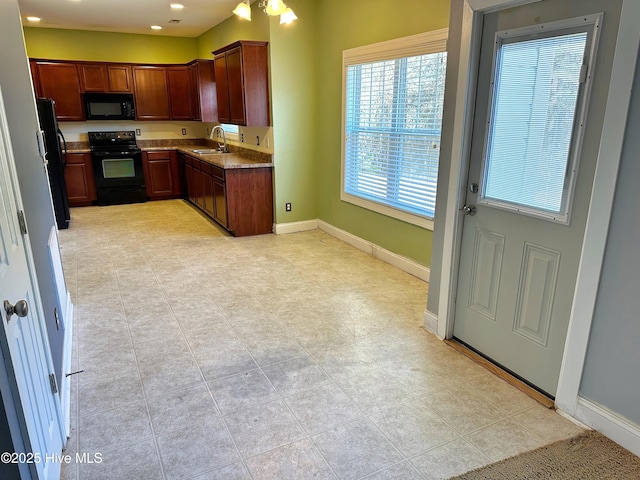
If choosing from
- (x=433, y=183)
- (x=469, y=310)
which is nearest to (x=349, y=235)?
(x=433, y=183)

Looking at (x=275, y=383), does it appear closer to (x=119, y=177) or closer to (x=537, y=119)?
(x=537, y=119)

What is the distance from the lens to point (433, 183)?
3.68 meters

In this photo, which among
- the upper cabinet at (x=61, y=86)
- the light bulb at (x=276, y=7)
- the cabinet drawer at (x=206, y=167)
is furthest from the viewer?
the upper cabinet at (x=61, y=86)

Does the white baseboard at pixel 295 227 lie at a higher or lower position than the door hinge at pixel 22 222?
lower

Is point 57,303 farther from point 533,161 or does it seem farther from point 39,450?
point 533,161

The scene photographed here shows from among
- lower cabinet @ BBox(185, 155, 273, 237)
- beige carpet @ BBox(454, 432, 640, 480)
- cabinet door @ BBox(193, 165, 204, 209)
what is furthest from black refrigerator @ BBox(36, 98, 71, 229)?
beige carpet @ BBox(454, 432, 640, 480)

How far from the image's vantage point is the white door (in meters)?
1.31

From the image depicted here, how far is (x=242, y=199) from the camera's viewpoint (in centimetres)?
523

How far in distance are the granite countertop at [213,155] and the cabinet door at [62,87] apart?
1.82 ft

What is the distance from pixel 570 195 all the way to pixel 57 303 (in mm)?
2841

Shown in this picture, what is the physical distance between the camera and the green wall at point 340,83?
3.66 metres

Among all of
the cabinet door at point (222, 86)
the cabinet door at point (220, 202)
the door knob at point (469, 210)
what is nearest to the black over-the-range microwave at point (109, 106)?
the cabinet door at point (222, 86)

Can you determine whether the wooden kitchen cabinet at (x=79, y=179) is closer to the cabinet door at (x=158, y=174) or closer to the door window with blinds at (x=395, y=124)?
the cabinet door at (x=158, y=174)

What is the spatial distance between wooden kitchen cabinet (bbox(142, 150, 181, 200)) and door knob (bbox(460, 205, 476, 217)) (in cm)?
595
